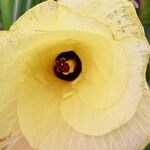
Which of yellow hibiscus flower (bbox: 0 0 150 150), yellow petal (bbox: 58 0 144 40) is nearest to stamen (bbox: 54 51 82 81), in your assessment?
Result: yellow hibiscus flower (bbox: 0 0 150 150)

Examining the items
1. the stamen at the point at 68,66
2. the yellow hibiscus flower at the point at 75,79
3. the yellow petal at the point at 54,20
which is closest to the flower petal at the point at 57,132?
the yellow hibiscus flower at the point at 75,79

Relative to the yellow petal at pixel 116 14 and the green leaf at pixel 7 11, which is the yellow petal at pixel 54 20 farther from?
the green leaf at pixel 7 11

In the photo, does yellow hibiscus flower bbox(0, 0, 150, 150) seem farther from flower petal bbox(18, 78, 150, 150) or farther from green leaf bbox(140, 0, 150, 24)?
green leaf bbox(140, 0, 150, 24)

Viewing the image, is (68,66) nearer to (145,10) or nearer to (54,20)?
(145,10)

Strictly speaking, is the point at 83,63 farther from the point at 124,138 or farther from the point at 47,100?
the point at 124,138

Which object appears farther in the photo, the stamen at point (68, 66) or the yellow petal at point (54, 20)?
the stamen at point (68, 66)

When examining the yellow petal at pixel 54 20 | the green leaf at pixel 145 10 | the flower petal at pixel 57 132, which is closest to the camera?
the yellow petal at pixel 54 20

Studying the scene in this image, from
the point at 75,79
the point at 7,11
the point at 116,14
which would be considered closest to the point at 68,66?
the point at 75,79

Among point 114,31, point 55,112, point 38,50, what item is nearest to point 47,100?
point 55,112

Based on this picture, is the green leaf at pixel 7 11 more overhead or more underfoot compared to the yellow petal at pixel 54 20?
more underfoot
